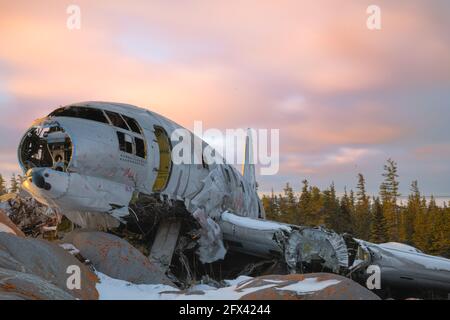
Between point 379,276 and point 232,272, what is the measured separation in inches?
206

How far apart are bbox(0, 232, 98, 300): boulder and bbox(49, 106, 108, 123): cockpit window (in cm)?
334

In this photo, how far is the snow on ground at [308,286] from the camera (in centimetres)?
680

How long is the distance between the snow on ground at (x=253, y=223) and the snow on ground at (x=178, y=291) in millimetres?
4080

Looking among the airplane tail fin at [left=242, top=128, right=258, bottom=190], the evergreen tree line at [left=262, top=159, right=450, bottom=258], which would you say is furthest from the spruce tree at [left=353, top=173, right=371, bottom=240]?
the airplane tail fin at [left=242, top=128, right=258, bottom=190]

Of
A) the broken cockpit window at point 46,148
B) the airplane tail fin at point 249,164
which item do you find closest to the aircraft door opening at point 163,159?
the broken cockpit window at point 46,148

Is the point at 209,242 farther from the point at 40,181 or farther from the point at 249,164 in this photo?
the point at 249,164

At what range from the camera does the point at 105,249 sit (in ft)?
32.3

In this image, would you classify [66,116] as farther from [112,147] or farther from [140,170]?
[140,170]

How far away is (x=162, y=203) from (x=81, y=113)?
10.1 feet

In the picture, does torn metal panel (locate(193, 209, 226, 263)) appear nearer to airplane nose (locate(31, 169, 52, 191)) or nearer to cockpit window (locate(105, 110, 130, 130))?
cockpit window (locate(105, 110, 130, 130))

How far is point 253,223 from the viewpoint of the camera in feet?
42.8

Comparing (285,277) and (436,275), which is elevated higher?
(285,277)

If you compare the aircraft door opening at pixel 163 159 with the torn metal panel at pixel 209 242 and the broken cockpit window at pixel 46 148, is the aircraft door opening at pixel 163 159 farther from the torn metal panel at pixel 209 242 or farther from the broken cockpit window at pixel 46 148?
the broken cockpit window at pixel 46 148

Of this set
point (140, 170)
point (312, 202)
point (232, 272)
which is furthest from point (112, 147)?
point (312, 202)
